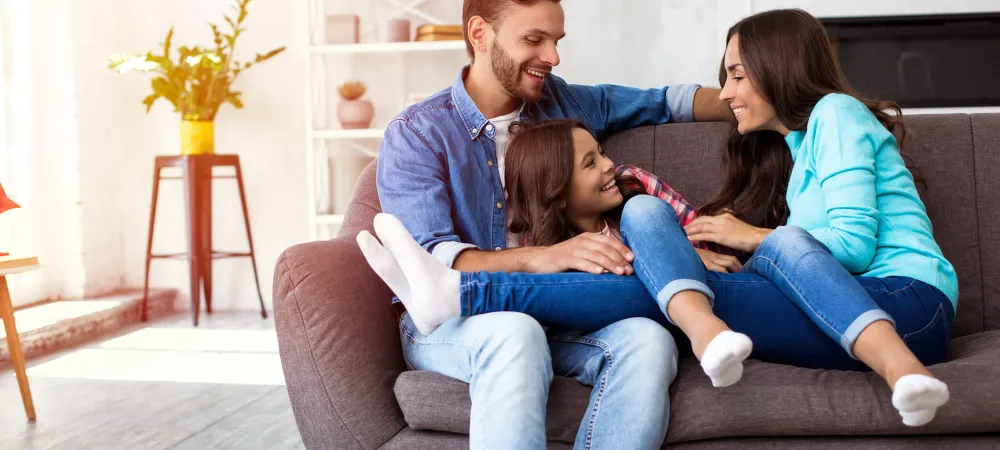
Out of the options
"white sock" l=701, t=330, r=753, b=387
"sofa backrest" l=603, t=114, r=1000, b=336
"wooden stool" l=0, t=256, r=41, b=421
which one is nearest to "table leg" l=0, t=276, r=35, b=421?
"wooden stool" l=0, t=256, r=41, b=421

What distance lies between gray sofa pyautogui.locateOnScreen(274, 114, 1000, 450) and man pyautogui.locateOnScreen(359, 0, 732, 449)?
6cm

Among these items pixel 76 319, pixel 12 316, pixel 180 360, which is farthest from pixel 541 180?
pixel 76 319

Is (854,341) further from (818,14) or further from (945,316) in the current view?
(818,14)

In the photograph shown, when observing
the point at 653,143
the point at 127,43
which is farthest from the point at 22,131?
the point at 653,143

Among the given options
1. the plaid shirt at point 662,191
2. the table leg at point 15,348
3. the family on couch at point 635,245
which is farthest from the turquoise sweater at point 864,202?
the table leg at point 15,348

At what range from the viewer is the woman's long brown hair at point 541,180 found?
1881 mm

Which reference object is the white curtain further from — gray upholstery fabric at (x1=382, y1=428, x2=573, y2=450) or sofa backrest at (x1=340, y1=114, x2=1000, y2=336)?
gray upholstery fabric at (x1=382, y1=428, x2=573, y2=450)

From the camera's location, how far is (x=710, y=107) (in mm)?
2221

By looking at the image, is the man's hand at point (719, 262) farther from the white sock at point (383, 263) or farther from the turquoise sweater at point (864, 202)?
the white sock at point (383, 263)

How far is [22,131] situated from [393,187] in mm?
2754

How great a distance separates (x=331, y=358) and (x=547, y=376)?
388 mm

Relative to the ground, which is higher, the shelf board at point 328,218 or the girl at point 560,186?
the girl at point 560,186

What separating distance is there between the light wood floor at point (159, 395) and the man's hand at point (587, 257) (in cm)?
97

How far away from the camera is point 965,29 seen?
3.75 metres
